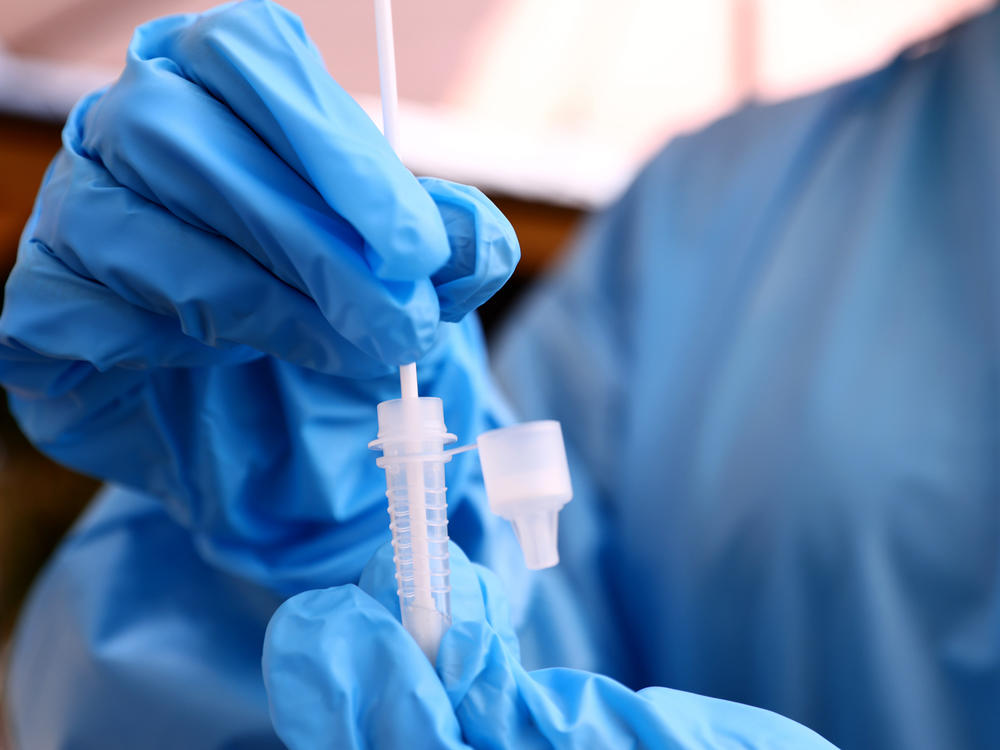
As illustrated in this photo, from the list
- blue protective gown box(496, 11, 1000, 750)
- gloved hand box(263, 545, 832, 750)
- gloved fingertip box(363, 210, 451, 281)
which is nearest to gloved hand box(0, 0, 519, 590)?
gloved fingertip box(363, 210, 451, 281)

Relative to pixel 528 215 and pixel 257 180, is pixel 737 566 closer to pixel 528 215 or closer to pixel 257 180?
pixel 257 180

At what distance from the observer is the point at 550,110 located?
1048 millimetres

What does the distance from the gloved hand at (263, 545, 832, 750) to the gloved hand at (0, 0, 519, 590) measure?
0.36ft

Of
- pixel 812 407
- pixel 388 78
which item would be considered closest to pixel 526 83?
pixel 812 407

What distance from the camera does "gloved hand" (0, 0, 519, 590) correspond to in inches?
11.6

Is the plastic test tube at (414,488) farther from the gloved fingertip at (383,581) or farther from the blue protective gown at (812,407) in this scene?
the blue protective gown at (812,407)

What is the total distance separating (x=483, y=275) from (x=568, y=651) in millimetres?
337

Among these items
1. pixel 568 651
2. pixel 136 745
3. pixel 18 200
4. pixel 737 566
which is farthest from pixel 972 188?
pixel 18 200

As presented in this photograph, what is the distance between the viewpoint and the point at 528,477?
30 cm

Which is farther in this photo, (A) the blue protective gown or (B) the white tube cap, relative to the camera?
(A) the blue protective gown

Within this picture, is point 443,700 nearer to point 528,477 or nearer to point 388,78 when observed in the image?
point 528,477

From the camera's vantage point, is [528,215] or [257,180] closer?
[257,180]

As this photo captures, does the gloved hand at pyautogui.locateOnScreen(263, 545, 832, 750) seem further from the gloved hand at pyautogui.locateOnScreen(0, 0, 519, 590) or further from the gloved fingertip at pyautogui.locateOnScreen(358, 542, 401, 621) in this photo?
the gloved hand at pyautogui.locateOnScreen(0, 0, 519, 590)

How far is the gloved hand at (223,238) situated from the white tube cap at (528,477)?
1.9 inches
